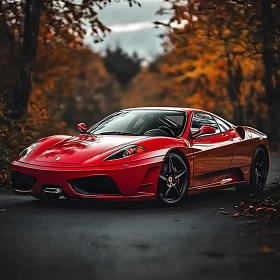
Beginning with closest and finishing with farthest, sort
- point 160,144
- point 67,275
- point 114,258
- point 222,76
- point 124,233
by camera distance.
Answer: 1. point 67,275
2. point 114,258
3. point 124,233
4. point 160,144
5. point 222,76

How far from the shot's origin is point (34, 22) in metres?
20.1

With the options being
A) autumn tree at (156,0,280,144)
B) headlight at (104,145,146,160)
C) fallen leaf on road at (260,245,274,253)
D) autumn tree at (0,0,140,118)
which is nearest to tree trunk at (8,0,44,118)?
autumn tree at (0,0,140,118)

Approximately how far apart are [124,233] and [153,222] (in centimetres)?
89

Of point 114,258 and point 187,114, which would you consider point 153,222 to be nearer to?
point 114,258

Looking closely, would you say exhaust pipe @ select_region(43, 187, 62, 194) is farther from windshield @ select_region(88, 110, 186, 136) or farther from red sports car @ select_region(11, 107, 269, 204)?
windshield @ select_region(88, 110, 186, 136)

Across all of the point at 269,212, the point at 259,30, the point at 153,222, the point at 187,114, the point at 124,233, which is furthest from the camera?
the point at 259,30

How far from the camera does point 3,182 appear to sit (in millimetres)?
13227

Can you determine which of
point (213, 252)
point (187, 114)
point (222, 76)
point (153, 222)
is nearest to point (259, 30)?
point (187, 114)

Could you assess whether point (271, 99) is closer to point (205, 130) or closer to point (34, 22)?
point (34, 22)

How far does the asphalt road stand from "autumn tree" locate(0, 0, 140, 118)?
33.2 ft

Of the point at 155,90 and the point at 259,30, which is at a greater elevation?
the point at 259,30

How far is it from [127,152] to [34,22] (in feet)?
36.0

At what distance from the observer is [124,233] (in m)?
7.92

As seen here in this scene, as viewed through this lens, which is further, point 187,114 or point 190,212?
point 187,114
